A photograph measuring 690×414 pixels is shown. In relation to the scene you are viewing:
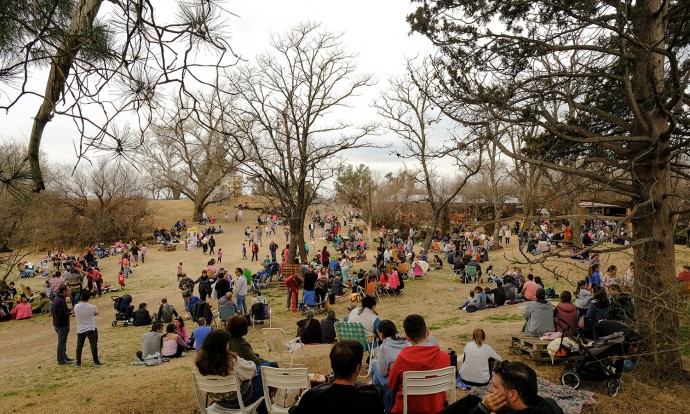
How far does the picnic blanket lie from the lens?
586 cm

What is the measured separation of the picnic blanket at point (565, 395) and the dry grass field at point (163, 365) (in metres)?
0.14

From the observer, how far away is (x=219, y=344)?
4395 mm

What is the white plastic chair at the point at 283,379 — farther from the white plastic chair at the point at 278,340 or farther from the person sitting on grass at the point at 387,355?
the white plastic chair at the point at 278,340

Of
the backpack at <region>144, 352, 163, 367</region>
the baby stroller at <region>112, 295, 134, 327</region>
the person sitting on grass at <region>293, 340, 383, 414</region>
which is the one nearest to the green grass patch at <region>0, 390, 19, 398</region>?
the backpack at <region>144, 352, 163, 367</region>

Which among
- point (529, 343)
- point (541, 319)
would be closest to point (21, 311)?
point (529, 343)

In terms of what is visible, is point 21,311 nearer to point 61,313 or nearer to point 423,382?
point 61,313

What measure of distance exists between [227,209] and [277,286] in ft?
125

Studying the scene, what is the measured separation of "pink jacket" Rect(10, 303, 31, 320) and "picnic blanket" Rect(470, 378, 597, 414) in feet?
55.5

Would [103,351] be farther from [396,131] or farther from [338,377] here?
[396,131]

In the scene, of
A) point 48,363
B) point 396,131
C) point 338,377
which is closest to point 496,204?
point 396,131

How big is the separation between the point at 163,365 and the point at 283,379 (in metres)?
5.93

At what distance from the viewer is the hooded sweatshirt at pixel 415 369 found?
162 inches

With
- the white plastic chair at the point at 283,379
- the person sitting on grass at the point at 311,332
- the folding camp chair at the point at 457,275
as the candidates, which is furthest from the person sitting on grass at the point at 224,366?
the folding camp chair at the point at 457,275

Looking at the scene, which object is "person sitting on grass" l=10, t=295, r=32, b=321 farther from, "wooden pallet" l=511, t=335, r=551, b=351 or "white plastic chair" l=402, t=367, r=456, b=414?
"white plastic chair" l=402, t=367, r=456, b=414
